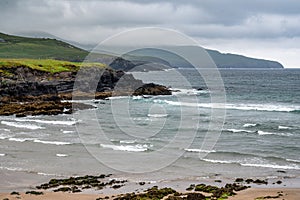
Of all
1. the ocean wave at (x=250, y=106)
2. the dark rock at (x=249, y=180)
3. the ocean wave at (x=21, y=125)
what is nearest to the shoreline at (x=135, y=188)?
the dark rock at (x=249, y=180)

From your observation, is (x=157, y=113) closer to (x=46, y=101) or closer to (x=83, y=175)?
(x=46, y=101)

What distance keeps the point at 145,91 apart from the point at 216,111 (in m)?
31.8

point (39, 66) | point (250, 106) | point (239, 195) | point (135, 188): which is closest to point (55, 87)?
point (39, 66)

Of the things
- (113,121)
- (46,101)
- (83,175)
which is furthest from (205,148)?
(46,101)

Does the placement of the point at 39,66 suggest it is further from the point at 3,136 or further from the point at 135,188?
the point at 135,188

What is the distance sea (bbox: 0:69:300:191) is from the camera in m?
29.6

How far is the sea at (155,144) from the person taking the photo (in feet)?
97.2

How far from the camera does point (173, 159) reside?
33562mm

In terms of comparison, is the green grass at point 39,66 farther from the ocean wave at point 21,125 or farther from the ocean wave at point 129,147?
the ocean wave at point 129,147

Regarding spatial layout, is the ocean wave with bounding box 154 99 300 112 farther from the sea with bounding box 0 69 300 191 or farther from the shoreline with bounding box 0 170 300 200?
the shoreline with bounding box 0 170 300 200

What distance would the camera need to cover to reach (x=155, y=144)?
39.7 m

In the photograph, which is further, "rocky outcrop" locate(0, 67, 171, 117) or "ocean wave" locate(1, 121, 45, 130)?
"rocky outcrop" locate(0, 67, 171, 117)

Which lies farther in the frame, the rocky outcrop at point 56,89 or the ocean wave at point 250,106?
the ocean wave at point 250,106

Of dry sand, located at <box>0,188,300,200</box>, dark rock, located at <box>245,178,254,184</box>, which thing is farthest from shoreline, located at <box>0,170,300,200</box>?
dark rock, located at <box>245,178,254,184</box>
